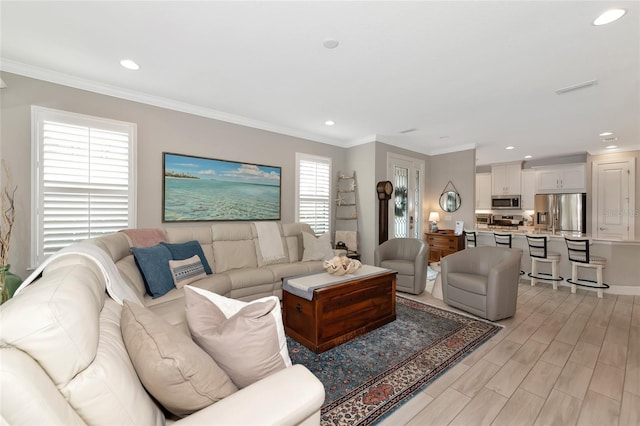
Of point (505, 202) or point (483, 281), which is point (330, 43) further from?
point (505, 202)

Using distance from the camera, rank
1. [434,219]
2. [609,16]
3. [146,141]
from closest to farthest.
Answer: [609,16], [146,141], [434,219]

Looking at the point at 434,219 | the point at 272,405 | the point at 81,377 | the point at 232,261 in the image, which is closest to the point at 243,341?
the point at 272,405

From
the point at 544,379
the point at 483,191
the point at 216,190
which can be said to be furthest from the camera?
the point at 483,191

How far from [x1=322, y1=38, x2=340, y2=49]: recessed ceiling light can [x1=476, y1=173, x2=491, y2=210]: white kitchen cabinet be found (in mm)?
7146

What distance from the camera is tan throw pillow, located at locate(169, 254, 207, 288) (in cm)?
275

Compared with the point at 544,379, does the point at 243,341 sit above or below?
above

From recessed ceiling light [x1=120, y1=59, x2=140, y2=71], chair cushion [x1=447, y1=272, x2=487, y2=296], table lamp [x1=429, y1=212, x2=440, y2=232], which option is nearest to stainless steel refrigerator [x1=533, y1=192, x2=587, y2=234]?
table lamp [x1=429, y1=212, x2=440, y2=232]

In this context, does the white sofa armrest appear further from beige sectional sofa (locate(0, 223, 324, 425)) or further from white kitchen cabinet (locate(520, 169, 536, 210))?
white kitchen cabinet (locate(520, 169, 536, 210))

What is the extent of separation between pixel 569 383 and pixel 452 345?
816mm

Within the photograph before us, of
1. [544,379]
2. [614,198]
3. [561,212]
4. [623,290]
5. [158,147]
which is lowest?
[544,379]

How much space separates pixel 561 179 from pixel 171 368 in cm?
863

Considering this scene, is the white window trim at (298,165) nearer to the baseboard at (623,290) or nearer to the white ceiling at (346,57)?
→ the white ceiling at (346,57)

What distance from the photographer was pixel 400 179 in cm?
583

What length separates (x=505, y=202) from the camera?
7289mm
